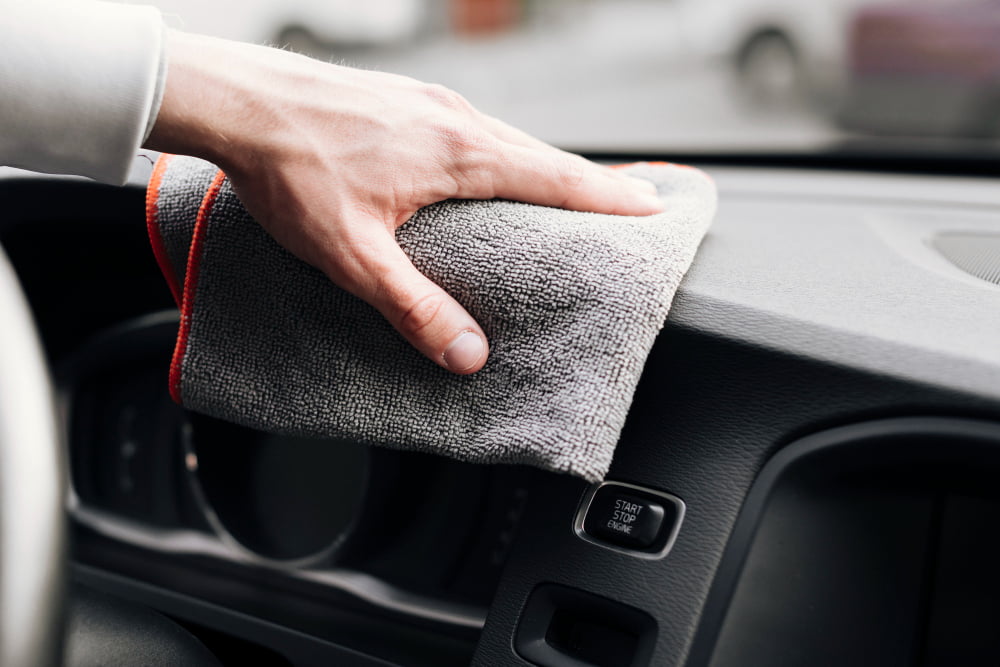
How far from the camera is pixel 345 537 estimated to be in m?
0.82

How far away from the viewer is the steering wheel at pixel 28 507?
1.16 ft

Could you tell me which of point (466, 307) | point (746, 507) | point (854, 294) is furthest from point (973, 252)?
point (466, 307)

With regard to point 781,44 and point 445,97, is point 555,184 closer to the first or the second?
point 445,97

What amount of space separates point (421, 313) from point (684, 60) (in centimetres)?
444

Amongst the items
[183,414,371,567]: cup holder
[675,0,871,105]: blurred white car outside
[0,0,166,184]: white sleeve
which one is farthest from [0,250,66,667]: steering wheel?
[675,0,871,105]: blurred white car outside

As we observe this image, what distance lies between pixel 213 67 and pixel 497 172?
7.4 inches

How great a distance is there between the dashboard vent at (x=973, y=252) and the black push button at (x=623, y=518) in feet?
1.01

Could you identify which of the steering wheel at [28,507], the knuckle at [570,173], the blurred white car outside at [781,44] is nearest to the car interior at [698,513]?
the steering wheel at [28,507]

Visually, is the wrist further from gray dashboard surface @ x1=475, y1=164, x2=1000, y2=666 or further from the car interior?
gray dashboard surface @ x1=475, y1=164, x2=1000, y2=666

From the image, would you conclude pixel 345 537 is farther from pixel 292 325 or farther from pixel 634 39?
pixel 634 39

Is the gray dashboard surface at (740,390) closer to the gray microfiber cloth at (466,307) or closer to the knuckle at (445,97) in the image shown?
the gray microfiber cloth at (466,307)

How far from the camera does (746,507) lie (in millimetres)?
556

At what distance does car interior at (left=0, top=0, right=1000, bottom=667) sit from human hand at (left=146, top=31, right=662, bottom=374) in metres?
0.15

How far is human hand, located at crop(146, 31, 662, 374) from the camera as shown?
545mm
